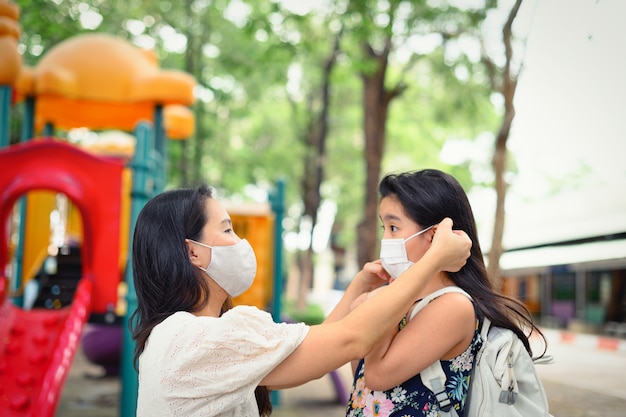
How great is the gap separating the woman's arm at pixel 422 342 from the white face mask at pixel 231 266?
1.59 feet

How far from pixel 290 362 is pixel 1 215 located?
5.80m

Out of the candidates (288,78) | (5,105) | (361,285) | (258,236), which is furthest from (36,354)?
(288,78)

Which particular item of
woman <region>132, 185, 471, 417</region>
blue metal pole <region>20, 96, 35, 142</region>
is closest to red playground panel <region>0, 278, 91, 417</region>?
woman <region>132, 185, 471, 417</region>

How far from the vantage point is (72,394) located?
852 cm

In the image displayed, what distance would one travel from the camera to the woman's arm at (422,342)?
1.90 meters

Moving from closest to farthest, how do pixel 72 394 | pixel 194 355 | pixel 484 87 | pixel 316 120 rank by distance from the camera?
pixel 194 355 < pixel 72 394 < pixel 484 87 < pixel 316 120

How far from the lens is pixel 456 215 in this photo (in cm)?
214

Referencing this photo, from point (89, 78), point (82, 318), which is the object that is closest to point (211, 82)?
point (89, 78)

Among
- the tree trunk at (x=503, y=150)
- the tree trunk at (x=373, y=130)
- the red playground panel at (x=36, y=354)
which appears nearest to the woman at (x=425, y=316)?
the red playground panel at (x=36, y=354)

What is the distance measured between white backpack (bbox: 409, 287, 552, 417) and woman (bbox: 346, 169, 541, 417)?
0.03m

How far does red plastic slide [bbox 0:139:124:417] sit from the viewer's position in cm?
583

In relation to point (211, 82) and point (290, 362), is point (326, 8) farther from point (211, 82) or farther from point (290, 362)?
point (290, 362)

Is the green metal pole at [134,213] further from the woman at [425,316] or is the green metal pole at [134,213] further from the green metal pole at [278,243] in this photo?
the woman at [425,316]

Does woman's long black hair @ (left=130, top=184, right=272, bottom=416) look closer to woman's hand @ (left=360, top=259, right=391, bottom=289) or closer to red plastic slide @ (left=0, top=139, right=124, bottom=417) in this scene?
woman's hand @ (left=360, top=259, right=391, bottom=289)
